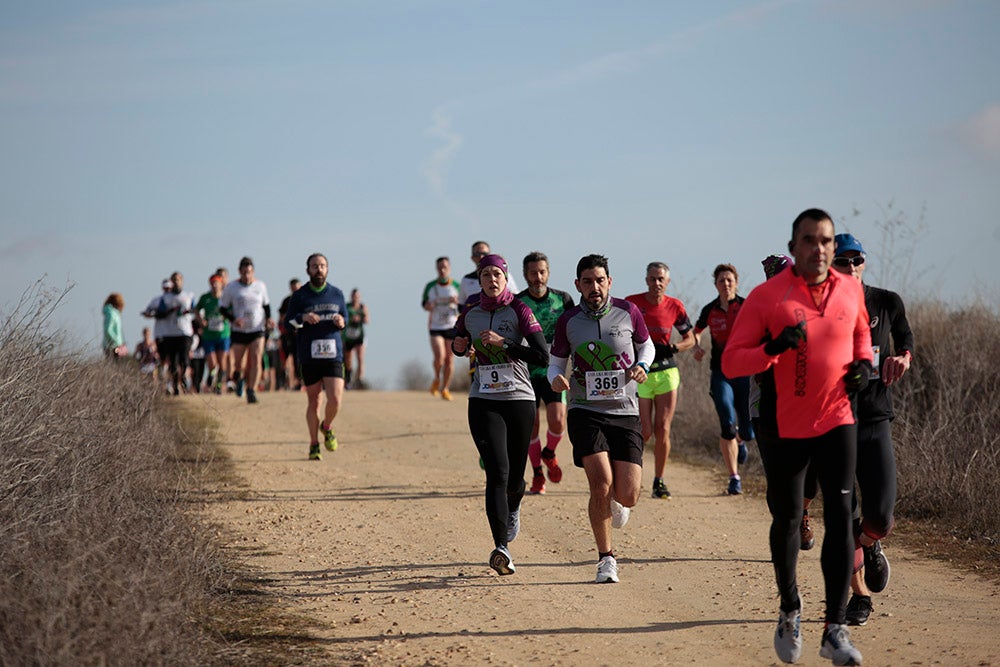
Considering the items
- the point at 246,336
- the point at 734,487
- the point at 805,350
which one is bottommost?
the point at 734,487

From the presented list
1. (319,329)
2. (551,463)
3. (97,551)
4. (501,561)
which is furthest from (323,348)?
(97,551)

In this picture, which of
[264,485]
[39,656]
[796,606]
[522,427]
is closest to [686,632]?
[796,606]

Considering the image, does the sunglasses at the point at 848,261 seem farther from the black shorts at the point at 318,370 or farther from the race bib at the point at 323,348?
the black shorts at the point at 318,370

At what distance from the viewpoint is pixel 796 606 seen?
620cm

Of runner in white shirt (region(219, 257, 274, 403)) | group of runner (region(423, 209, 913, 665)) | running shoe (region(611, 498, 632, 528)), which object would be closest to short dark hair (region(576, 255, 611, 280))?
group of runner (region(423, 209, 913, 665))

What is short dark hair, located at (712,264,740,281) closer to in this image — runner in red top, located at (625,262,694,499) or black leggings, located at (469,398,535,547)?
runner in red top, located at (625,262,694,499)

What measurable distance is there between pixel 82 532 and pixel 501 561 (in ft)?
9.46

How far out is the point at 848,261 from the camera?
723 cm

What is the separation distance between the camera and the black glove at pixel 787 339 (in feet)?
19.3

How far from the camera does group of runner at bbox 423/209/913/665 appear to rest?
19.9 feet

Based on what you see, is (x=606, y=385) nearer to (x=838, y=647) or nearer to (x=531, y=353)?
(x=531, y=353)

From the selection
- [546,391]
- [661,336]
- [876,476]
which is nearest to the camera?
[876,476]

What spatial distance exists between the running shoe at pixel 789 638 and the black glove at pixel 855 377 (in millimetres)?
1159

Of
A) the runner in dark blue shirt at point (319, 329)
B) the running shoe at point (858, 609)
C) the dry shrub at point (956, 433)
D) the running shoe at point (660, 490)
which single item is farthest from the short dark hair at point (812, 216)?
the runner in dark blue shirt at point (319, 329)
